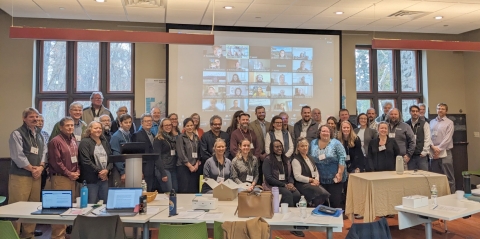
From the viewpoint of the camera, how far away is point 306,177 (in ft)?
16.1

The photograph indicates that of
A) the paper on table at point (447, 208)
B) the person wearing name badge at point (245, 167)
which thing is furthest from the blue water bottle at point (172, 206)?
the paper on table at point (447, 208)

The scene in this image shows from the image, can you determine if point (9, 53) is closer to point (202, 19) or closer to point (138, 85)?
point (138, 85)

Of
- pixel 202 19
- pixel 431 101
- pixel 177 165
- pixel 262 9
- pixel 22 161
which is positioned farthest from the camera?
pixel 431 101

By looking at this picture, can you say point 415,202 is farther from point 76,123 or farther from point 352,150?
point 76,123

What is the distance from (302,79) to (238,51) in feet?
4.60

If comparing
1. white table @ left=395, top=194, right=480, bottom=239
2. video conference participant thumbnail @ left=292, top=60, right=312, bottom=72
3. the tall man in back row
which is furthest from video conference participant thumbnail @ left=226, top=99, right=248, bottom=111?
white table @ left=395, top=194, right=480, bottom=239

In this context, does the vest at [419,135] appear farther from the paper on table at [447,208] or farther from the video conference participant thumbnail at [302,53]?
the paper on table at [447,208]

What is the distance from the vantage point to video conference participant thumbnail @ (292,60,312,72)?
7250 mm

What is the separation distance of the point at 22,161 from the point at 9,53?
3.22m

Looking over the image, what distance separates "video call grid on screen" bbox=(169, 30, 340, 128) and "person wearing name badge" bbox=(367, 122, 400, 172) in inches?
74.8

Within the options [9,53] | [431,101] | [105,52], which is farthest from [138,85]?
[431,101]

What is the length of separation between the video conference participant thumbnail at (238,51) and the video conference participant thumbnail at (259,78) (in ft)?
1.23

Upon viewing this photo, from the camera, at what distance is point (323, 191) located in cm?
489

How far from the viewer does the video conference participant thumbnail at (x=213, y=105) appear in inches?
273
